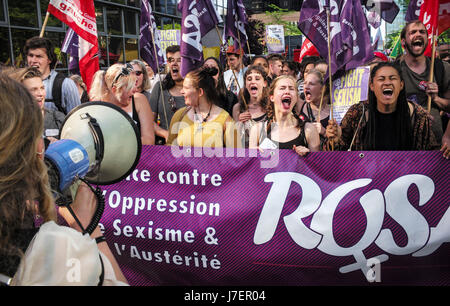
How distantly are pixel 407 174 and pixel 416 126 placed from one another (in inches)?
23.5

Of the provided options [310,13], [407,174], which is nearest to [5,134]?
[407,174]

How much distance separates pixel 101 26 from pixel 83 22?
41.8ft

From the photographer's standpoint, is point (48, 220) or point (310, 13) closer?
point (48, 220)

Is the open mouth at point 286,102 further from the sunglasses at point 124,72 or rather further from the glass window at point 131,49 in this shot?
the glass window at point 131,49

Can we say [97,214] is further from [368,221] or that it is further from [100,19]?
[100,19]

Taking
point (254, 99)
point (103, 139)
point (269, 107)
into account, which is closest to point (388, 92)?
A: point (269, 107)

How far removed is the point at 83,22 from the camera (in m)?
5.05

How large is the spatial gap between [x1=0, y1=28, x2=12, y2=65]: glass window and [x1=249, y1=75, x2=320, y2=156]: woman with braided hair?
34.3 feet

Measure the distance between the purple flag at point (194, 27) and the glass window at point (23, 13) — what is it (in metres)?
9.35

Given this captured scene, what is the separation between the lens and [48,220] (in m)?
1.20

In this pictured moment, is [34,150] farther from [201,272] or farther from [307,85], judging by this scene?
[307,85]

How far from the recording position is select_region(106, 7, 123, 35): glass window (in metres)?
17.5

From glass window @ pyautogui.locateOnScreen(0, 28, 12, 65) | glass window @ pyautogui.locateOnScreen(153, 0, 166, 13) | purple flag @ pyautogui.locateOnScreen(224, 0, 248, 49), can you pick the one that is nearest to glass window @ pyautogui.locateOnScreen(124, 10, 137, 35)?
glass window @ pyautogui.locateOnScreen(153, 0, 166, 13)

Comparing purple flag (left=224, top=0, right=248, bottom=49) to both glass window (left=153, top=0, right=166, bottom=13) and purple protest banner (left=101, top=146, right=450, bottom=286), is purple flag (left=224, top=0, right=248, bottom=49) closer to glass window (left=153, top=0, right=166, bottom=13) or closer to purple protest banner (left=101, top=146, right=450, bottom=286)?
purple protest banner (left=101, top=146, right=450, bottom=286)
